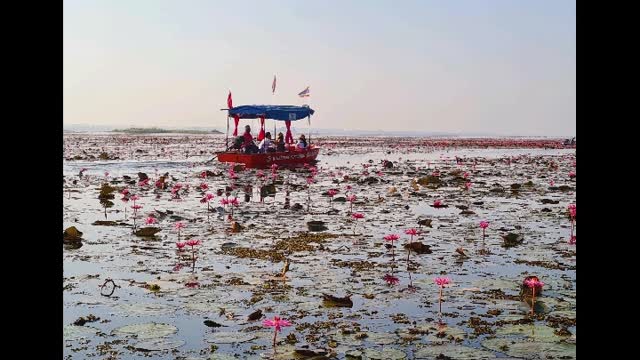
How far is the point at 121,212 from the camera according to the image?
12.0 m

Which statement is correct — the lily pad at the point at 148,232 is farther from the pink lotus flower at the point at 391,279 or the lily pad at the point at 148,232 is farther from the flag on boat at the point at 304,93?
the flag on boat at the point at 304,93

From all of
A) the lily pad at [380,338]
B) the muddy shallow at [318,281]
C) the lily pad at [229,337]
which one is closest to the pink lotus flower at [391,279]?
the muddy shallow at [318,281]

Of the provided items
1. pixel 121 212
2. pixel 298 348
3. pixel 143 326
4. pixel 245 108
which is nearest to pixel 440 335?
pixel 298 348

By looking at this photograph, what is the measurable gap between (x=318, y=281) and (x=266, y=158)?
16.8m

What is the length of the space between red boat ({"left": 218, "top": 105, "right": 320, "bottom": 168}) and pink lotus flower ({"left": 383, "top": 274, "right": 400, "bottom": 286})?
1603 centimetres

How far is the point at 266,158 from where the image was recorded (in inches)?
910

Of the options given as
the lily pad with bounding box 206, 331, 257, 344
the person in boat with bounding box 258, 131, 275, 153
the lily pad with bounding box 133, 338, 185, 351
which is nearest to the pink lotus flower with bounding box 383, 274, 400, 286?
the lily pad with bounding box 206, 331, 257, 344

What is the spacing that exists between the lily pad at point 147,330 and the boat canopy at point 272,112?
19.7m

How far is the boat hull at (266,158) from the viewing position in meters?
22.6

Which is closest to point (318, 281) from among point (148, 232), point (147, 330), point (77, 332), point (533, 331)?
point (147, 330)
